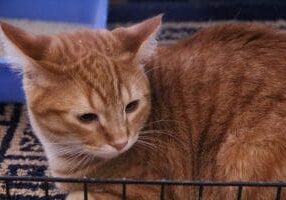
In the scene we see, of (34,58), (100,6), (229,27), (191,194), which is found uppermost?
(100,6)


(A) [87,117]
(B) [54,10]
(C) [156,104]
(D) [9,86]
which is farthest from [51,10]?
(A) [87,117]

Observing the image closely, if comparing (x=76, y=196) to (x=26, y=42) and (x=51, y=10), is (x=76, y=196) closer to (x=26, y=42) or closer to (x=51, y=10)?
(x=26, y=42)

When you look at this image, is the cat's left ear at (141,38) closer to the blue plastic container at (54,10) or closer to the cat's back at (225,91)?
the cat's back at (225,91)

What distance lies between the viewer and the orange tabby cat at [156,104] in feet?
3.75

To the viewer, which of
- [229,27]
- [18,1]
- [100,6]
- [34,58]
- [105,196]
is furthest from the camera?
[18,1]

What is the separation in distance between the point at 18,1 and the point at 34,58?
1.01 meters

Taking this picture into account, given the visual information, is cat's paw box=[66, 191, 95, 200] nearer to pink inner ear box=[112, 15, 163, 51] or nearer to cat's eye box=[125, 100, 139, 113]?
cat's eye box=[125, 100, 139, 113]

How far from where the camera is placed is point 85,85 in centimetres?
114

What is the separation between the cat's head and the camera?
1130 mm

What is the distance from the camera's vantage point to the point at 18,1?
6.74ft

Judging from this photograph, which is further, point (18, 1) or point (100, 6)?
point (18, 1)

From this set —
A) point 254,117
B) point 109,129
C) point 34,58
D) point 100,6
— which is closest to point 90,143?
point 109,129

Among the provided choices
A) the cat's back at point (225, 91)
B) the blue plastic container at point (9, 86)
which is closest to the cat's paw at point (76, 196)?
the cat's back at point (225, 91)

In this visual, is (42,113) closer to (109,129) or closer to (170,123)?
(109,129)
